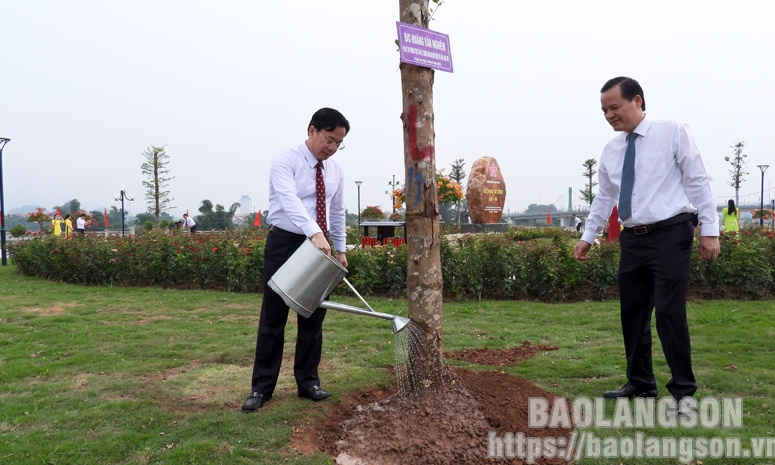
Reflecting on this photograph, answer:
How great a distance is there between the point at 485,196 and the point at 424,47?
70.2 ft

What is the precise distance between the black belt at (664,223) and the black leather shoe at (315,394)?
2.13 m

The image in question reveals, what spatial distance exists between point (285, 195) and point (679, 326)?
235 cm

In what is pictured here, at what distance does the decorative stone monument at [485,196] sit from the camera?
78.5 ft

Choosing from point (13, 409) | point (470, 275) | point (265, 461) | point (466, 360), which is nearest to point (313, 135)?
point (265, 461)

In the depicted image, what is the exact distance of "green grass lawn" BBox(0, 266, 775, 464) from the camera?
283 cm

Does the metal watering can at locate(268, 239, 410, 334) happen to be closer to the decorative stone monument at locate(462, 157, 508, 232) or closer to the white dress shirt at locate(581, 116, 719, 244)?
the white dress shirt at locate(581, 116, 719, 244)

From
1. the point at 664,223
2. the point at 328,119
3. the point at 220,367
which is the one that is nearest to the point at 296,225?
the point at 328,119

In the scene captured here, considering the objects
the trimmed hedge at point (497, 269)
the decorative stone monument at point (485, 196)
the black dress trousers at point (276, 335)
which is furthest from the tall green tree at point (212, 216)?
the black dress trousers at point (276, 335)

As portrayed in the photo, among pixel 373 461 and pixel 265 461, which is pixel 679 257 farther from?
pixel 265 461

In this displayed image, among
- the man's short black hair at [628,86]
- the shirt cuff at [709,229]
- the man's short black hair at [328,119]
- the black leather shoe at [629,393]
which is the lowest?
the black leather shoe at [629,393]

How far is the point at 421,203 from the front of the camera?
3051 mm

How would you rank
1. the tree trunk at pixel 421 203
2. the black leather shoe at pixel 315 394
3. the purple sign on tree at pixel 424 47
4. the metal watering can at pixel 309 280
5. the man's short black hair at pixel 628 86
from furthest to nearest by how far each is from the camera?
the black leather shoe at pixel 315 394, the man's short black hair at pixel 628 86, the tree trunk at pixel 421 203, the purple sign on tree at pixel 424 47, the metal watering can at pixel 309 280

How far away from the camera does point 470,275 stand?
24.1ft

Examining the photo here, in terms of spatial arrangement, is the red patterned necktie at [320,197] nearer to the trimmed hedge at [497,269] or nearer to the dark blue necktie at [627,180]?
the dark blue necktie at [627,180]
